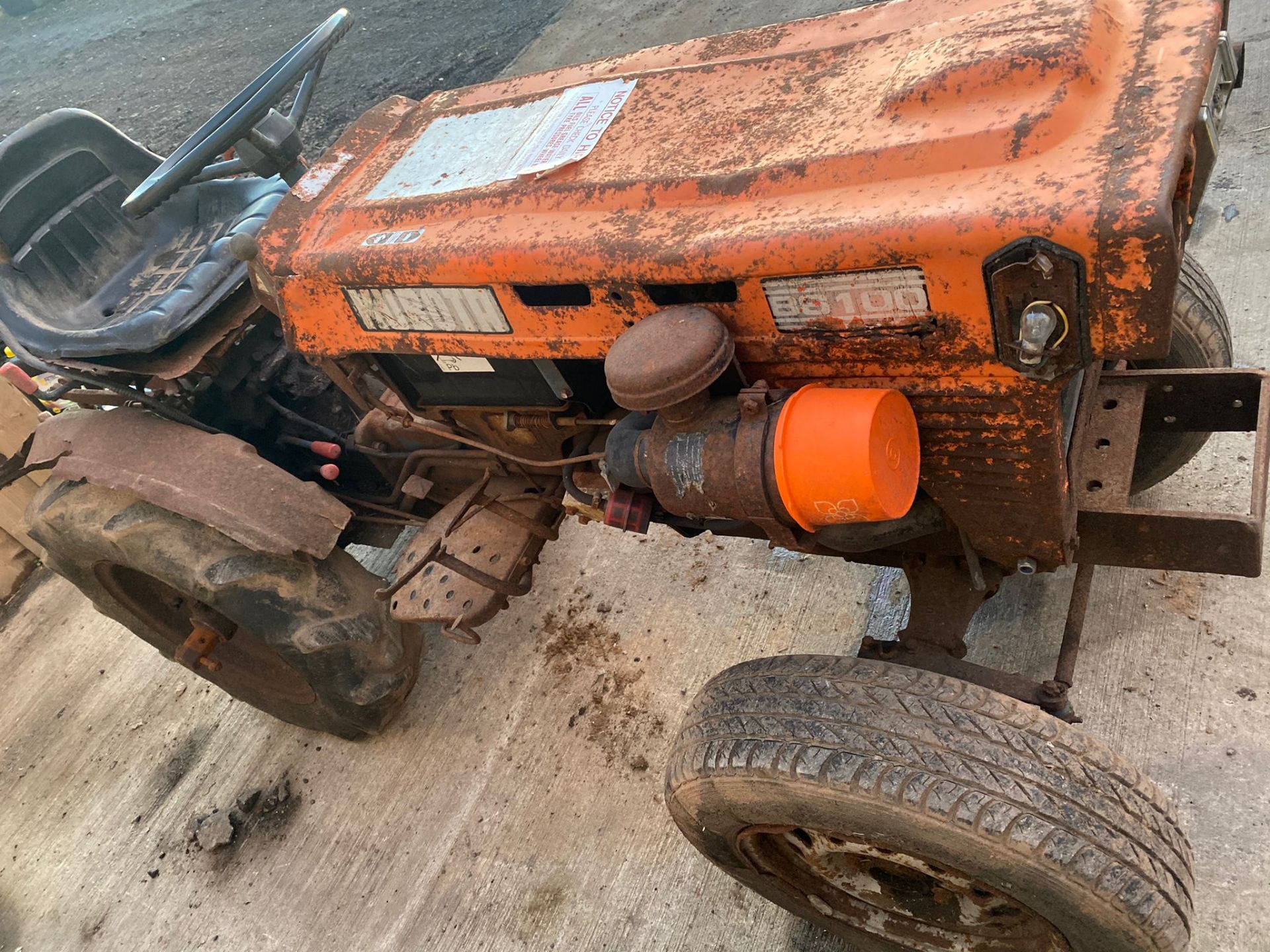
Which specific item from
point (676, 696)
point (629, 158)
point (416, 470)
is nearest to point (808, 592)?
point (676, 696)

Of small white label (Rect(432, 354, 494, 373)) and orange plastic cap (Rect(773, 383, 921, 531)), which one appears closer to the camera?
orange plastic cap (Rect(773, 383, 921, 531))

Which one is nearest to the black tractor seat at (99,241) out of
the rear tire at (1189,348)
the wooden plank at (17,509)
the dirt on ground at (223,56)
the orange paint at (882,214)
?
the orange paint at (882,214)

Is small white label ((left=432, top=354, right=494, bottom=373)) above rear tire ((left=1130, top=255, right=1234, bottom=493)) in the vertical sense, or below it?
above

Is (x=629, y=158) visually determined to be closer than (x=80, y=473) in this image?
Yes

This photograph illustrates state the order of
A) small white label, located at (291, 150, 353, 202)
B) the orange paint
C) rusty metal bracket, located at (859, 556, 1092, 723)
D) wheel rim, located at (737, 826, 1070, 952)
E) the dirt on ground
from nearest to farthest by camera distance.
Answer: the orange paint → wheel rim, located at (737, 826, 1070, 952) → rusty metal bracket, located at (859, 556, 1092, 723) → small white label, located at (291, 150, 353, 202) → the dirt on ground

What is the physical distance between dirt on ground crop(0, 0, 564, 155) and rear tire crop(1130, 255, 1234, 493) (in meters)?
5.13

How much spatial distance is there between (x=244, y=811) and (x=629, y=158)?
2.19m

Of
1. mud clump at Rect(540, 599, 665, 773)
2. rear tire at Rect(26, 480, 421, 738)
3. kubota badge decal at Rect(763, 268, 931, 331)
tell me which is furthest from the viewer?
mud clump at Rect(540, 599, 665, 773)

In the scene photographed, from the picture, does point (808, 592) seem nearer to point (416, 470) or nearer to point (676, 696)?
point (676, 696)

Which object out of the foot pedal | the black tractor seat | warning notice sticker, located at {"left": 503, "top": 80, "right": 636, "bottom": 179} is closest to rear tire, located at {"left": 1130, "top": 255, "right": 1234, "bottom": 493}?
warning notice sticker, located at {"left": 503, "top": 80, "right": 636, "bottom": 179}

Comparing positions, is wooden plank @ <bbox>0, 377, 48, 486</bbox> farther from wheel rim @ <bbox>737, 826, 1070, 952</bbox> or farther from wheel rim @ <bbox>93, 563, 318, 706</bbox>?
wheel rim @ <bbox>737, 826, 1070, 952</bbox>

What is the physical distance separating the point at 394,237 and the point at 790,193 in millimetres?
798

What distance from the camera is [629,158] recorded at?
1.59 metres

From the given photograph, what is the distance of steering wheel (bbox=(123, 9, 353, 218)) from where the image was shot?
196cm
